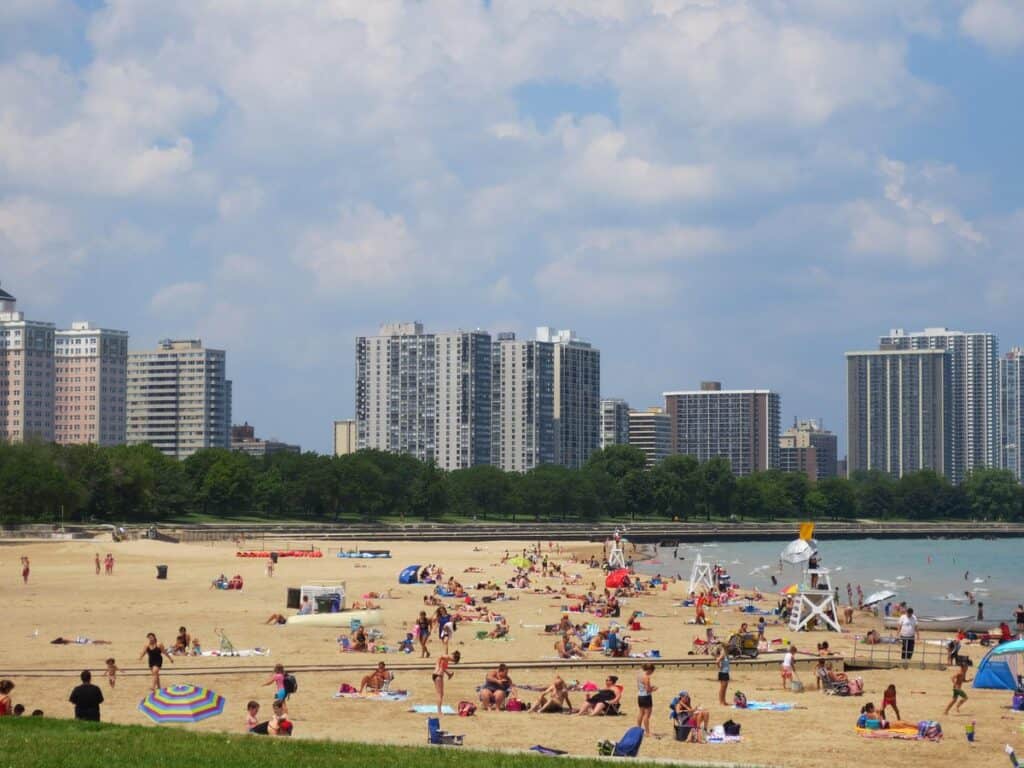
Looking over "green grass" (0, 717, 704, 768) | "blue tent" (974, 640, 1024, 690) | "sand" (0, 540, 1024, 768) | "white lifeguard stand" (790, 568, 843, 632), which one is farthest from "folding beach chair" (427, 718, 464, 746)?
"white lifeguard stand" (790, 568, 843, 632)

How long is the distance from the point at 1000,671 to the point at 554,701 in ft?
36.8

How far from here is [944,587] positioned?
8156 centimetres

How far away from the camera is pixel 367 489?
146 meters

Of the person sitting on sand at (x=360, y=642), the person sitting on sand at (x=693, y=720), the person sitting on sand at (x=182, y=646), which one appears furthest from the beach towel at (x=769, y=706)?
the person sitting on sand at (x=182, y=646)

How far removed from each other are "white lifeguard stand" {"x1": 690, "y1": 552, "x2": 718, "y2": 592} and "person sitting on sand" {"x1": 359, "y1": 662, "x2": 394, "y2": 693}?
33556 mm

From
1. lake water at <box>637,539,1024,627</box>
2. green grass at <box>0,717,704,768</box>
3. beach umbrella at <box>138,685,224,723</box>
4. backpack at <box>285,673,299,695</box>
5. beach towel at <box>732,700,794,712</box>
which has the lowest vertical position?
lake water at <box>637,539,1024,627</box>

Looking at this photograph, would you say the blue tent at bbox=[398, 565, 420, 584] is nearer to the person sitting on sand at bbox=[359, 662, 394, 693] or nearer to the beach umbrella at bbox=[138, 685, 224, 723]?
the person sitting on sand at bbox=[359, 662, 394, 693]

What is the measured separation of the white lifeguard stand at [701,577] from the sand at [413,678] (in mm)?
3496

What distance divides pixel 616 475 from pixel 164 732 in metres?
164

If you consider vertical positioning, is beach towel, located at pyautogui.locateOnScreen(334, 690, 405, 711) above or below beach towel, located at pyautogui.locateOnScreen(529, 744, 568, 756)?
below

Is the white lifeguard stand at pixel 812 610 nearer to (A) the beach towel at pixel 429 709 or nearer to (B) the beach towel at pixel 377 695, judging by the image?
(B) the beach towel at pixel 377 695

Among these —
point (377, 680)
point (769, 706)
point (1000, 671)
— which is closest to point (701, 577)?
point (1000, 671)

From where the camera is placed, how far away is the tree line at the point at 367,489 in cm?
11358

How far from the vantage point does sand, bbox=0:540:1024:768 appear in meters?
23.5
